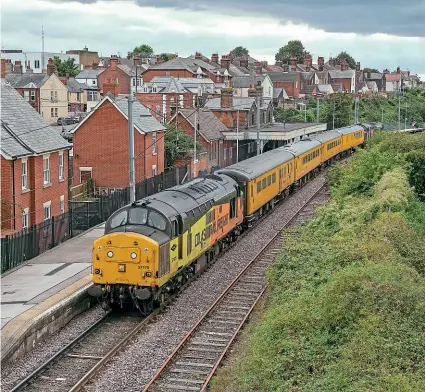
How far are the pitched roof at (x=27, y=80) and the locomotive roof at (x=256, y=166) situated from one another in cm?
3777

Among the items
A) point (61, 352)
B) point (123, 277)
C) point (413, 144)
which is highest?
point (413, 144)

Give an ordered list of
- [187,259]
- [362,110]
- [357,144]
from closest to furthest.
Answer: [187,259] < [357,144] < [362,110]

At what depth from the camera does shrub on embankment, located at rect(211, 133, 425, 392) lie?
41.5 feet

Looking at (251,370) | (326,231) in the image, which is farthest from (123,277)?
(326,231)

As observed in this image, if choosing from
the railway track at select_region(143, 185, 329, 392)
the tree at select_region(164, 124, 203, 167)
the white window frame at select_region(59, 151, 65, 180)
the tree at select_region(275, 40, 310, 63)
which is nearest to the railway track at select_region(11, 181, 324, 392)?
the railway track at select_region(143, 185, 329, 392)

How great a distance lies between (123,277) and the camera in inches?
765

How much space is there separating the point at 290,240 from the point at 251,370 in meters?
9.90

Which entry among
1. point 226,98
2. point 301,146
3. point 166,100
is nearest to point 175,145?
point 166,100

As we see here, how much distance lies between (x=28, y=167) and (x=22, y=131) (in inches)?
73.3

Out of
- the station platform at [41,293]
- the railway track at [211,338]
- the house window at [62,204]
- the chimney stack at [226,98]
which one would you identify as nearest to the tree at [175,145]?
the chimney stack at [226,98]

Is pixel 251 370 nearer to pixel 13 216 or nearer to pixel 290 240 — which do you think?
pixel 290 240

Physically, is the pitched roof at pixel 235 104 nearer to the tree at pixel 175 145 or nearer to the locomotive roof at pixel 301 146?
the locomotive roof at pixel 301 146

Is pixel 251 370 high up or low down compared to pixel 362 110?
down

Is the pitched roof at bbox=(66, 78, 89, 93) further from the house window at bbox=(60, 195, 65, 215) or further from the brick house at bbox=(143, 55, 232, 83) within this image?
the house window at bbox=(60, 195, 65, 215)
